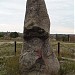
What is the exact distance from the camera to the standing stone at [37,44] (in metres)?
10.4

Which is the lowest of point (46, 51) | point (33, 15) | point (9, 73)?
point (9, 73)

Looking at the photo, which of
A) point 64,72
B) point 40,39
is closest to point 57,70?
point 64,72

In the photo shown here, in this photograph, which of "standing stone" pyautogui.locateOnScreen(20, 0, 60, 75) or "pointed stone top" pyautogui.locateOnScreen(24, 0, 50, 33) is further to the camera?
"pointed stone top" pyautogui.locateOnScreen(24, 0, 50, 33)

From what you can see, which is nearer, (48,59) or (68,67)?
(48,59)

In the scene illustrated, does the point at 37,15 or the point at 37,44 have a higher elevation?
the point at 37,15

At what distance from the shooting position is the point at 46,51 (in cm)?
1061

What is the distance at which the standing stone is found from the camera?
10375 millimetres

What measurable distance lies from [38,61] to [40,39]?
743 millimetres

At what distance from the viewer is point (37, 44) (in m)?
10.6

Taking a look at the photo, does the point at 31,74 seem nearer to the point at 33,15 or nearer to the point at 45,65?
the point at 45,65

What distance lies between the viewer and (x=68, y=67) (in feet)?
37.4

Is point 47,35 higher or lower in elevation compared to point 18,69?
higher

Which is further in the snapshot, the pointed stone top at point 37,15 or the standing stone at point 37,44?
the pointed stone top at point 37,15

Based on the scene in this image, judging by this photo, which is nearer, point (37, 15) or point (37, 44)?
point (37, 44)
